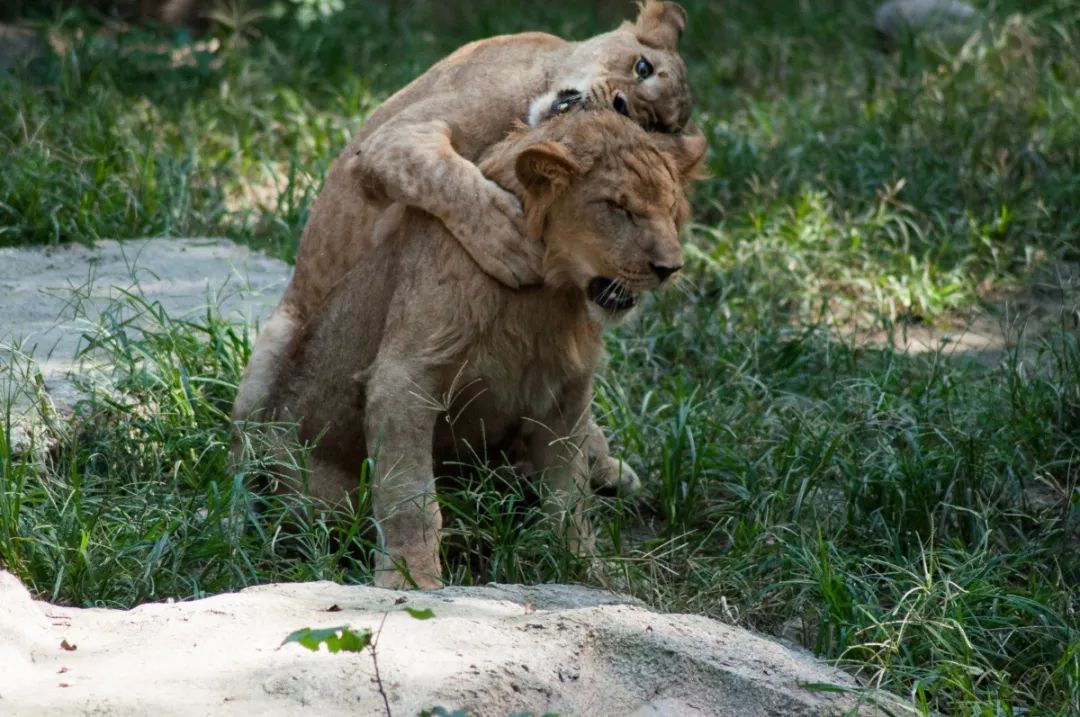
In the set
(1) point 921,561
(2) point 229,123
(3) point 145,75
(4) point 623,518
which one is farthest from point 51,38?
(1) point 921,561

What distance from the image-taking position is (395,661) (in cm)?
383

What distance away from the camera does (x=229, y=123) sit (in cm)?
949

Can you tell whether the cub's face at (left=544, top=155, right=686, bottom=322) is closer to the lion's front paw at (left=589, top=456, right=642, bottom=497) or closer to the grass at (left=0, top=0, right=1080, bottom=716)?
the grass at (left=0, top=0, right=1080, bottom=716)

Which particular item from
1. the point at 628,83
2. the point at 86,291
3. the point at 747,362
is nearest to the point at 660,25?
the point at 628,83

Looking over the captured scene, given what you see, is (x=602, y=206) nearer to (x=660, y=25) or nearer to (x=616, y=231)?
(x=616, y=231)

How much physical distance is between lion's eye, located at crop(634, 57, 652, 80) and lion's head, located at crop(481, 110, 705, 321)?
0.90m

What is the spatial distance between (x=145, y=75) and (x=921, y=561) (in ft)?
21.2

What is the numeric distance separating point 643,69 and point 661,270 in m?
1.32

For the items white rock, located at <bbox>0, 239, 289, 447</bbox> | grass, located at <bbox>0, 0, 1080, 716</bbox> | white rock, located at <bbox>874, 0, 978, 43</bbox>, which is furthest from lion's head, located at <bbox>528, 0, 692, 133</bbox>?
white rock, located at <bbox>874, 0, 978, 43</bbox>

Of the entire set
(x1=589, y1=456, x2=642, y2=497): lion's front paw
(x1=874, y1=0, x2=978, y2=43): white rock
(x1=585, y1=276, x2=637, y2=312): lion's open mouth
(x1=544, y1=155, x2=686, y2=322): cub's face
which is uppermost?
(x1=544, y1=155, x2=686, y2=322): cub's face

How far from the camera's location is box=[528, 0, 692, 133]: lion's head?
568 centimetres

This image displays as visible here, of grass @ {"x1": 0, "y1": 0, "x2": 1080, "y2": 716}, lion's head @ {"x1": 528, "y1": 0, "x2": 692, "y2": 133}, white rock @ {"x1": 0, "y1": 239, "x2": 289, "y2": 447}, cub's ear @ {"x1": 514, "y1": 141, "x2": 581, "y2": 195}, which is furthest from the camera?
white rock @ {"x1": 0, "y1": 239, "x2": 289, "y2": 447}

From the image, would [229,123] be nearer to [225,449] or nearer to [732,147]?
[732,147]

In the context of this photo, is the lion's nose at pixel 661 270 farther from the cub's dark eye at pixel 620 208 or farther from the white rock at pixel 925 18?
the white rock at pixel 925 18
